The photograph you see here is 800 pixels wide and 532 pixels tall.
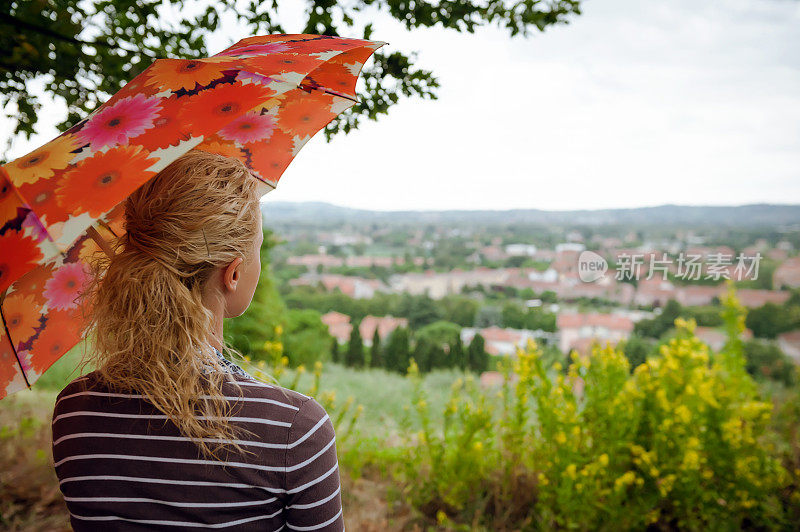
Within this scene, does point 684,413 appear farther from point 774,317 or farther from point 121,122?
point 121,122

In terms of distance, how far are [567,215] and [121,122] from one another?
4.69 m

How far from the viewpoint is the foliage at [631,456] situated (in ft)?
8.39

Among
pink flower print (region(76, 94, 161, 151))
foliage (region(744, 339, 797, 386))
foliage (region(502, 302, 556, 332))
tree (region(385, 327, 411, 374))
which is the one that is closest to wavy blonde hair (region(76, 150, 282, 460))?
pink flower print (region(76, 94, 161, 151))

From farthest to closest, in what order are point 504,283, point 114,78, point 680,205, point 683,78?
1. point 504,283
2. point 680,205
3. point 683,78
4. point 114,78

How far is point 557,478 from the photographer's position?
2.65 m

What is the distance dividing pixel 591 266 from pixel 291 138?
2899mm

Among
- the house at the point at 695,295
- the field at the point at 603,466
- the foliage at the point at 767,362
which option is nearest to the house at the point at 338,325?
the field at the point at 603,466

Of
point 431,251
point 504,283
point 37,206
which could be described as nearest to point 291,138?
point 37,206

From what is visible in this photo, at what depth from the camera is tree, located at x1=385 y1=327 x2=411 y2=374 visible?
5992mm

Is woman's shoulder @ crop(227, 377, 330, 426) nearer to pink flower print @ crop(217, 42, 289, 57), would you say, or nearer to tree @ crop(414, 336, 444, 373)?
pink flower print @ crop(217, 42, 289, 57)

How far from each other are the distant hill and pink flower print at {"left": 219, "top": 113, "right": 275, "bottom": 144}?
1316 mm

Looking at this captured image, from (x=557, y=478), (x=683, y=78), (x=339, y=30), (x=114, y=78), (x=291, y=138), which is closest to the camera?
(x=291, y=138)

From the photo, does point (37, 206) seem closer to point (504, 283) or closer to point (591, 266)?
point (591, 266)

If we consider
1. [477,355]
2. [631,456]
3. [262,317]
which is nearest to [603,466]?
[631,456]
